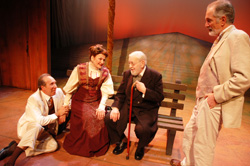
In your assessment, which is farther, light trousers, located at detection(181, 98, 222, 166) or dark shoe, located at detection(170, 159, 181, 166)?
dark shoe, located at detection(170, 159, 181, 166)

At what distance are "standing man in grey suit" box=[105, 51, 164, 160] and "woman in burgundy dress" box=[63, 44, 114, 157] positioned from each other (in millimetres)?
186

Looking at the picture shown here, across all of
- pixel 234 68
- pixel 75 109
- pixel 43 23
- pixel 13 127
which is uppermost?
pixel 43 23

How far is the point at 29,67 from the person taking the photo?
539 centimetres

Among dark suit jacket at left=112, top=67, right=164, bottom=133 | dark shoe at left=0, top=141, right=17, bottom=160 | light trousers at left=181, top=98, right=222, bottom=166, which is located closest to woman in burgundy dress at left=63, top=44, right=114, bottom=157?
dark suit jacket at left=112, top=67, right=164, bottom=133

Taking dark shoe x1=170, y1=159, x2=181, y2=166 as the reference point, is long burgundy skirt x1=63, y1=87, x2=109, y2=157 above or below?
above

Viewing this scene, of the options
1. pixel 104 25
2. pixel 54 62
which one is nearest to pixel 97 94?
pixel 104 25

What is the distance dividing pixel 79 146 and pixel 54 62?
5597 mm

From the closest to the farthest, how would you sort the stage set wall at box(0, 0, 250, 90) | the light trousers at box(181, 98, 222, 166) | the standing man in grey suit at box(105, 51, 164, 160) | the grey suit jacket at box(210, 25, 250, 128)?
the grey suit jacket at box(210, 25, 250, 128) → the light trousers at box(181, 98, 222, 166) → the standing man in grey suit at box(105, 51, 164, 160) → the stage set wall at box(0, 0, 250, 90)

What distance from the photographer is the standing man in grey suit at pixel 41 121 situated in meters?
2.32

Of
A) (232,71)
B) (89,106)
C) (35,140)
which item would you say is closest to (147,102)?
(89,106)

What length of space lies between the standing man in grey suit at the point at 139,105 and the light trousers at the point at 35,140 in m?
0.95

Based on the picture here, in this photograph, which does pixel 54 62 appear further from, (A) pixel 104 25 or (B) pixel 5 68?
(A) pixel 104 25

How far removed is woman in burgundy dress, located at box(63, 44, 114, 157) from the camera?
261 cm

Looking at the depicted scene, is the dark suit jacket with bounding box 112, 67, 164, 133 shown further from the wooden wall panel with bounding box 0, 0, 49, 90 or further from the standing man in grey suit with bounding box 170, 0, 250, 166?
the wooden wall panel with bounding box 0, 0, 49, 90
